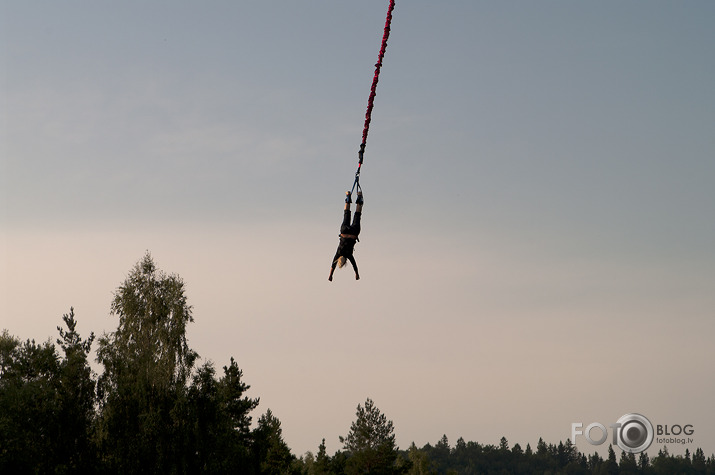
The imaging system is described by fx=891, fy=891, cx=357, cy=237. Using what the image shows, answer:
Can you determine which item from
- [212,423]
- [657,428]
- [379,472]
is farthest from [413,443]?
[212,423]

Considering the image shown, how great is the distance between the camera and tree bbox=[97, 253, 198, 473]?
37.3 m

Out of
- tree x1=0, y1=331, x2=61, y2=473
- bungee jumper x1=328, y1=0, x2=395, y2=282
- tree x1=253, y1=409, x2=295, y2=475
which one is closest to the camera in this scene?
bungee jumper x1=328, y1=0, x2=395, y2=282

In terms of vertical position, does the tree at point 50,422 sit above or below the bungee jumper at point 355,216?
Answer: below

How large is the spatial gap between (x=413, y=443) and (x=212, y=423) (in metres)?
41.6

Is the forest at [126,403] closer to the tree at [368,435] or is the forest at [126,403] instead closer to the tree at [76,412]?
the tree at [76,412]

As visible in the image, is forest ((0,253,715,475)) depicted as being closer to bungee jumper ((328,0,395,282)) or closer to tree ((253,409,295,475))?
tree ((253,409,295,475))

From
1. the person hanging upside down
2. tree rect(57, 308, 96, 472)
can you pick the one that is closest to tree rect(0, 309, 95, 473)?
tree rect(57, 308, 96, 472)

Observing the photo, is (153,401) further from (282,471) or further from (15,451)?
(282,471)

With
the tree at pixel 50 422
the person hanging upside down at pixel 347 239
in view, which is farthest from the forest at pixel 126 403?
the person hanging upside down at pixel 347 239

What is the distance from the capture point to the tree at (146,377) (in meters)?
37.3

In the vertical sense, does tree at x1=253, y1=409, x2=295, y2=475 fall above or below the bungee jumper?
below

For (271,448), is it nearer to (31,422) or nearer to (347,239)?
(31,422)

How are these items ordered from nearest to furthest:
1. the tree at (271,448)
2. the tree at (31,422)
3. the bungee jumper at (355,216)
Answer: the bungee jumper at (355,216) < the tree at (31,422) < the tree at (271,448)

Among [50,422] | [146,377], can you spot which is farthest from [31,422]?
[146,377]
